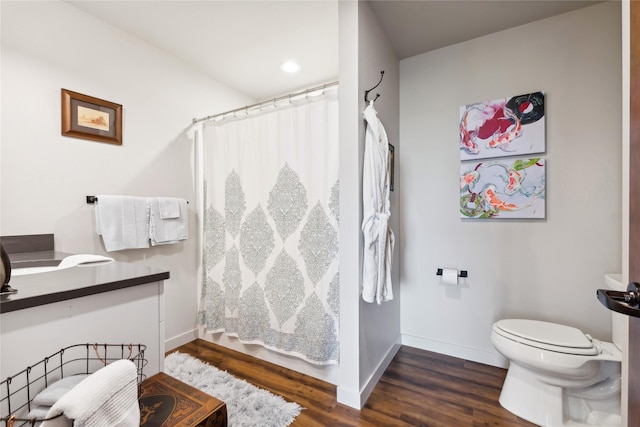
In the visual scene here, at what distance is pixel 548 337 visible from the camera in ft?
4.99

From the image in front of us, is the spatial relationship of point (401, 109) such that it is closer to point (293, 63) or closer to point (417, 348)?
point (293, 63)

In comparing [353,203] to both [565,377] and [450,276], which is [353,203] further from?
[565,377]

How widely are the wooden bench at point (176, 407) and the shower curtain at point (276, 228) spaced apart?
1091mm

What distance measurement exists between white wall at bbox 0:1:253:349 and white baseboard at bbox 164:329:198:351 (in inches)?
0.4

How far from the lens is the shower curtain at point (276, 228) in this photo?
1.84m

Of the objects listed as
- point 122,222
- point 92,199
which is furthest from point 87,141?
point 122,222

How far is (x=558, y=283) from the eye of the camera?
189 centimetres

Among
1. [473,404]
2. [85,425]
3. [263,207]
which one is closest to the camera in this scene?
[85,425]

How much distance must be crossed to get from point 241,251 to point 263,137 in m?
0.89

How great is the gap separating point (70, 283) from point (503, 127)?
8.13 ft

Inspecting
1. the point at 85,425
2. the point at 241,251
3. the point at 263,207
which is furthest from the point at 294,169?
the point at 85,425

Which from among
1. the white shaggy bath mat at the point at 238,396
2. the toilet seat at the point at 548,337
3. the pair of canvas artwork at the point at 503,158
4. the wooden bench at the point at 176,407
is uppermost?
the pair of canvas artwork at the point at 503,158

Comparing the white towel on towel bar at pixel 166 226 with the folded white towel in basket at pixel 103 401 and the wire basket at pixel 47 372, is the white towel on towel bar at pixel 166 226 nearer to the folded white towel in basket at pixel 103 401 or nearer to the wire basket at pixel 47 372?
the wire basket at pixel 47 372

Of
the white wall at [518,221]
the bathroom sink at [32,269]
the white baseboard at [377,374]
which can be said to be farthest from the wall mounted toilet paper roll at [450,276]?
the bathroom sink at [32,269]
